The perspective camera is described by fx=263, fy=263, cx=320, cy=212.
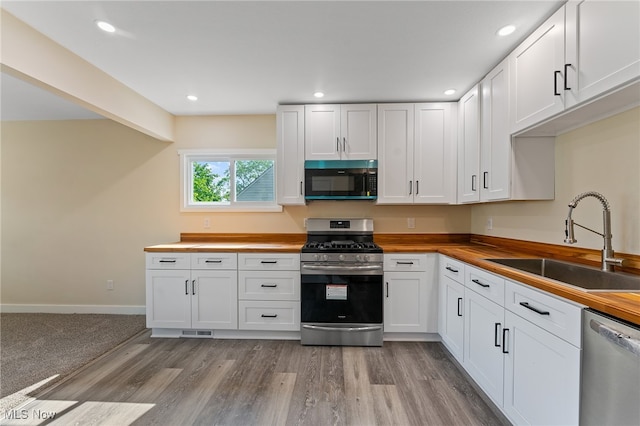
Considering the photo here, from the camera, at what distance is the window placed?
10.7ft

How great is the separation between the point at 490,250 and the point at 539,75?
1.44 m

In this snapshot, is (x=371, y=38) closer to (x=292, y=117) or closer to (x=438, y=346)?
(x=292, y=117)

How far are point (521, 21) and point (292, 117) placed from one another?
197 cm

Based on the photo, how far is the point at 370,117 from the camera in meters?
2.83

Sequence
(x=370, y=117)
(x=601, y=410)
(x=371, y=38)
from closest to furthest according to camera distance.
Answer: (x=601, y=410)
(x=371, y=38)
(x=370, y=117)

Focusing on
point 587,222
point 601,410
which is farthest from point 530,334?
point 587,222

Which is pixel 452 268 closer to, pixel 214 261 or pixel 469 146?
pixel 469 146

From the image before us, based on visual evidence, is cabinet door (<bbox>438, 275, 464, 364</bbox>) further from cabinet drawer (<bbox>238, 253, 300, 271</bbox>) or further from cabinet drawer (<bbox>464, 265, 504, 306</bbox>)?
cabinet drawer (<bbox>238, 253, 300, 271</bbox>)

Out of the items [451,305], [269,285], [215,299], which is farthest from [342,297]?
[215,299]

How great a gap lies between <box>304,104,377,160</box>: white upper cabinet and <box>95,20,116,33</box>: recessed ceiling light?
165 cm

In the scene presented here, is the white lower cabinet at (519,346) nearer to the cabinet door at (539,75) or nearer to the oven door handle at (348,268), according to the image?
the oven door handle at (348,268)

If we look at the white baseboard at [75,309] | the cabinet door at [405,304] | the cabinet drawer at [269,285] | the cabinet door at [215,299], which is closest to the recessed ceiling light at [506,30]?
the cabinet door at [405,304]

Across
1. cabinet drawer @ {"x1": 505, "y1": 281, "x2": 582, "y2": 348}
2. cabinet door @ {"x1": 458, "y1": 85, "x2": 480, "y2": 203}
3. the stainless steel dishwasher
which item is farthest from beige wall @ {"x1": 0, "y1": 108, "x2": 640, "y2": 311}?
the stainless steel dishwasher

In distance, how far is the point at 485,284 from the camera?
1745 mm
